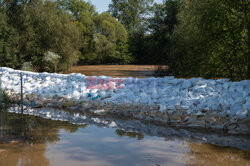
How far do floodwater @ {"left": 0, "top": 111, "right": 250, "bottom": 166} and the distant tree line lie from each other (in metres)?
3.33

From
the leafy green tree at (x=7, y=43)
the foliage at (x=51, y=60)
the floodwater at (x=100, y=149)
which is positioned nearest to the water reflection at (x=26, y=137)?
the floodwater at (x=100, y=149)

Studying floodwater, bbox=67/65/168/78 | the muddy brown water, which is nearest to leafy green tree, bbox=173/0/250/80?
the muddy brown water

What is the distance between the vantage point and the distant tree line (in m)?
6.36

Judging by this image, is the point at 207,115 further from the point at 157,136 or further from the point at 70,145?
the point at 70,145

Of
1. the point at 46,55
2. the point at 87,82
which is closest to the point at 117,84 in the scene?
the point at 87,82

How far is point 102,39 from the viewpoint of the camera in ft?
85.3

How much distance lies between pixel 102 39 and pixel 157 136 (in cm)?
2246

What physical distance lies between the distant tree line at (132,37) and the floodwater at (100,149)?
3.33 meters

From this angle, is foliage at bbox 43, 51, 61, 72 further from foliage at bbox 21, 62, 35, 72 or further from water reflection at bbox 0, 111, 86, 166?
water reflection at bbox 0, 111, 86, 166

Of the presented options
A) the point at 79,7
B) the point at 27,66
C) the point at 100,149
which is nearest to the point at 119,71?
the point at 27,66

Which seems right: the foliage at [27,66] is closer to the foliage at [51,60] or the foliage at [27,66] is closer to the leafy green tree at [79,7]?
the foliage at [51,60]

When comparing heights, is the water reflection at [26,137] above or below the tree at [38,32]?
below

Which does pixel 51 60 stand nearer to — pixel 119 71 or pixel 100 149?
pixel 119 71

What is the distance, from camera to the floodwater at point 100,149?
129 inches
